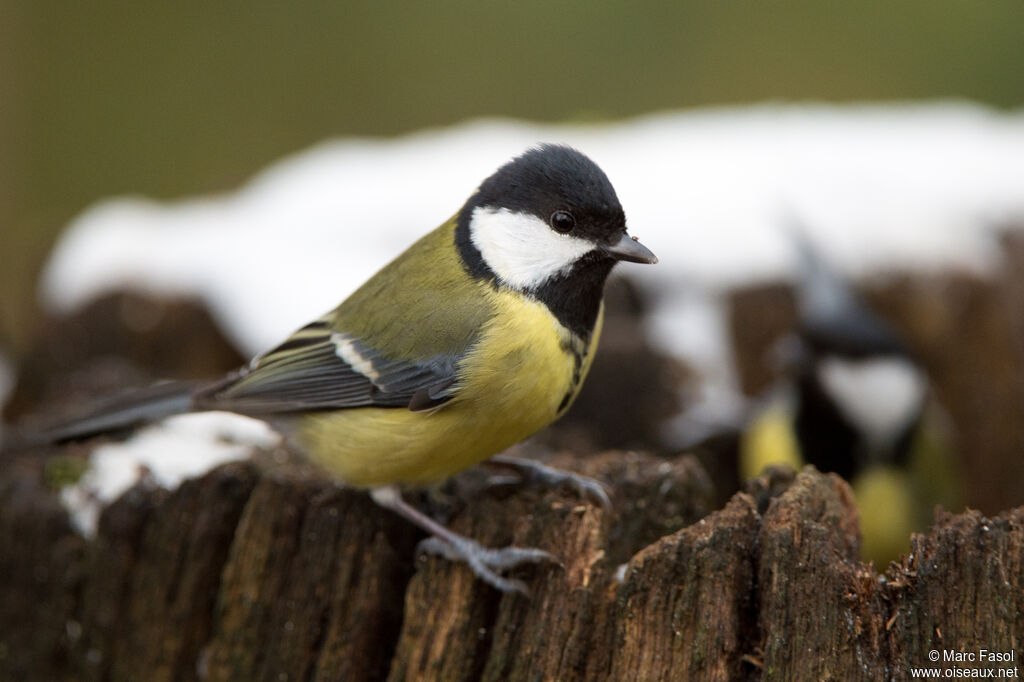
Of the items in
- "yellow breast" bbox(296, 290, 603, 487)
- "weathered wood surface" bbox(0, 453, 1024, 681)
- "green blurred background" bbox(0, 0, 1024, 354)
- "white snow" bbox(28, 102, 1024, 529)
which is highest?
"green blurred background" bbox(0, 0, 1024, 354)

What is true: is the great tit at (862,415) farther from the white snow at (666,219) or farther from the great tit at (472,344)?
the great tit at (472,344)

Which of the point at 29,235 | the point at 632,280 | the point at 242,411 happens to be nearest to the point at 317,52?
the point at 29,235

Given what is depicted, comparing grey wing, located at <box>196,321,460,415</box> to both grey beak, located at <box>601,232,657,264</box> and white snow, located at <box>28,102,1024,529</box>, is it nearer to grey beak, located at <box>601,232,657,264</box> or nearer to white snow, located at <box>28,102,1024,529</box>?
grey beak, located at <box>601,232,657,264</box>

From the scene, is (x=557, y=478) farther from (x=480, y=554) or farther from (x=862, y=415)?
(x=862, y=415)

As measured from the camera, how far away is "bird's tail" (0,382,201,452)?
7.76 feet

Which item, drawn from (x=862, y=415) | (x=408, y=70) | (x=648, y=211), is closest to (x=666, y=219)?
(x=648, y=211)

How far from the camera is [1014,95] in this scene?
6094mm

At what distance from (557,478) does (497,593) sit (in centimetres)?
31

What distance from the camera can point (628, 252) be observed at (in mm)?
2004

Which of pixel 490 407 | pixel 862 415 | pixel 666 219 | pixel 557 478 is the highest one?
pixel 666 219

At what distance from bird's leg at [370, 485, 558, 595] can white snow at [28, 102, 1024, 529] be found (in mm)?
1458

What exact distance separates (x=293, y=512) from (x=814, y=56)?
17.5 feet

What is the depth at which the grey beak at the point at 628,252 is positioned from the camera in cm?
201

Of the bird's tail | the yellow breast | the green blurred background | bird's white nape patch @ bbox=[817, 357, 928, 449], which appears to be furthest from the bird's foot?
the green blurred background
